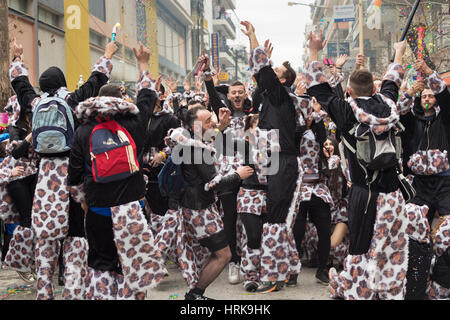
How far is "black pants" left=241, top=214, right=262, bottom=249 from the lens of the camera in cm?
565

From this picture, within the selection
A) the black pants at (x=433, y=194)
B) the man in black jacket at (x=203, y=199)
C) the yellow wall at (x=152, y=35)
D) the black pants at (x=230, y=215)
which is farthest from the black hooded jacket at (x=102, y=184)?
the yellow wall at (x=152, y=35)

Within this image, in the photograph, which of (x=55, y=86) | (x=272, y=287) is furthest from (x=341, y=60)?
(x=55, y=86)

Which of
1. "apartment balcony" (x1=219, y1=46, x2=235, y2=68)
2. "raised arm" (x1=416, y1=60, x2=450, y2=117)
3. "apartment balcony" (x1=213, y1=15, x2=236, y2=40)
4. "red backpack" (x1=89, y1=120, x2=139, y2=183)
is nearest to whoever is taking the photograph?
"red backpack" (x1=89, y1=120, x2=139, y2=183)

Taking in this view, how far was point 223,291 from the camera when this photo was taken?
5.59 m

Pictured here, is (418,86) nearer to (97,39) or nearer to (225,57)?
(97,39)

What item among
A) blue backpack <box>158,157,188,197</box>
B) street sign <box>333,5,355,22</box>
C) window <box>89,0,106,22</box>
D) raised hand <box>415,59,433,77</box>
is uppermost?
street sign <box>333,5,355,22</box>

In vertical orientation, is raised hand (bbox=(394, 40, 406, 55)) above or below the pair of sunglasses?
below

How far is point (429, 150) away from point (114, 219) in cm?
338

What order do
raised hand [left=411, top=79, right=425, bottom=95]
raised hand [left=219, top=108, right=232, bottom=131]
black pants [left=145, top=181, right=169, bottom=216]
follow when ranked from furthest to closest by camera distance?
black pants [left=145, top=181, right=169, bottom=216], raised hand [left=219, top=108, right=232, bottom=131], raised hand [left=411, top=79, right=425, bottom=95]

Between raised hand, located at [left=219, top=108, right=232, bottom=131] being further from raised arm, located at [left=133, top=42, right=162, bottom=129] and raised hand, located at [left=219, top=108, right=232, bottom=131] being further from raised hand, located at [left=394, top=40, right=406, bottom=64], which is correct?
raised hand, located at [left=394, top=40, right=406, bottom=64]

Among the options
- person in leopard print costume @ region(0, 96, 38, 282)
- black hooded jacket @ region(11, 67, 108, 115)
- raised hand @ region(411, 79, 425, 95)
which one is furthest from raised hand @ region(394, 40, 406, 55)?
person in leopard print costume @ region(0, 96, 38, 282)
